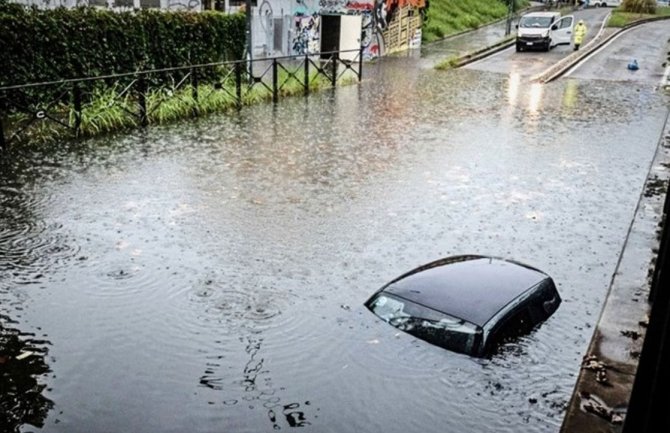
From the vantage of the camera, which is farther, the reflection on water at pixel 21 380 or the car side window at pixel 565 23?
the car side window at pixel 565 23

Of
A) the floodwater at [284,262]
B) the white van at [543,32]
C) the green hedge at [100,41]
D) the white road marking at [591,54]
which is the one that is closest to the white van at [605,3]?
the white road marking at [591,54]

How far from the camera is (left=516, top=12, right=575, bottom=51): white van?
35.6m

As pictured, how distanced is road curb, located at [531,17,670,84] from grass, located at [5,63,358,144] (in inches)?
466

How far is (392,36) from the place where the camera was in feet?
116

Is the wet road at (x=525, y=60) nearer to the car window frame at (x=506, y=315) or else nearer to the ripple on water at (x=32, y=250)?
the car window frame at (x=506, y=315)

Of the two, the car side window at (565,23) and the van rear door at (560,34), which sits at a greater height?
the car side window at (565,23)

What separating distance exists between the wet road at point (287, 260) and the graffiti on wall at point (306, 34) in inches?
598

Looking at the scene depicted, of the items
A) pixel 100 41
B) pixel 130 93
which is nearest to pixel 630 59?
pixel 130 93

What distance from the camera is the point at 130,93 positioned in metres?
14.8

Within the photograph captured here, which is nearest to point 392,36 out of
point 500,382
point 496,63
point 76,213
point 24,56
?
point 496,63

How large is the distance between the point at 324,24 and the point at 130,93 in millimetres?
18005

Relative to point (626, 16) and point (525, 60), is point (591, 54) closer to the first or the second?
point (525, 60)

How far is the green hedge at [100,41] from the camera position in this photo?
1273 centimetres

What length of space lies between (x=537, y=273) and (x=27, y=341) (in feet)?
15.3
